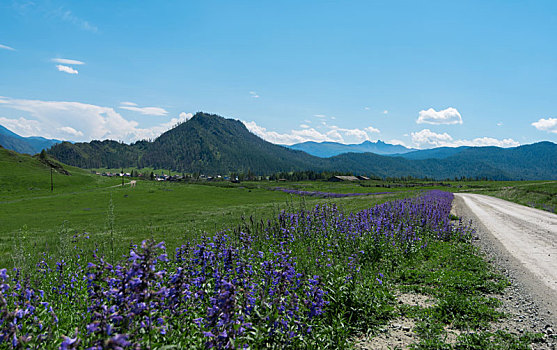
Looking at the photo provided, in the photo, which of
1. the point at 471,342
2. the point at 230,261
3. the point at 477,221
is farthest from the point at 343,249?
the point at 477,221

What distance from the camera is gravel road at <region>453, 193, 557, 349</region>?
23.4 feet

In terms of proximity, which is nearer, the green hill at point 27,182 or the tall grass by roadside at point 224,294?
the tall grass by roadside at point 224,294

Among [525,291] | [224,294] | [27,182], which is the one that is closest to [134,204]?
[27,182]

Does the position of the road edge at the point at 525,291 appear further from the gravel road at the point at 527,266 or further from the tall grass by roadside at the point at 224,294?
the tall grass by roadside at the point at 224,294

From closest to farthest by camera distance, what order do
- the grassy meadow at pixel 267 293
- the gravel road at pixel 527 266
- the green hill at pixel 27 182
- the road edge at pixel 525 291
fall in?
the grassy meadow at pixel 267 293 < the gravel road at pixel 527 266 < the road edge at pixel 525 291 < the green hill at pixel 27 182

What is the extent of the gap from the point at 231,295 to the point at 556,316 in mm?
8537

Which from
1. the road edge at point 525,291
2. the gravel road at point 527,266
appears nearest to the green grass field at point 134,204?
the road edge at point 525,291

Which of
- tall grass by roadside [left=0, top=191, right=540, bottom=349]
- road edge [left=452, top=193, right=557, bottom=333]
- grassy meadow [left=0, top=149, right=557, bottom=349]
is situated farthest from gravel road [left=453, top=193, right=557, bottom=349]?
tall grass by roadside [left=0, top=191, right=540, bottom=349]

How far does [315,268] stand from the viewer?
9.05 meters

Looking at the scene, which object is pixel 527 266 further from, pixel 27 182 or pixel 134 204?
pixel 27 182

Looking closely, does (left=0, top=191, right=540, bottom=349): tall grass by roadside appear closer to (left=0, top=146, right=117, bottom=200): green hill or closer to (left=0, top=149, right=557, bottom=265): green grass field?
(left=0, top=149, right=557, bottom=265): green grass field

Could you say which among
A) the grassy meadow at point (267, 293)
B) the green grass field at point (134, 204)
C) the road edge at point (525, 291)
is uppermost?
the grassy meadow at point (267, 293)

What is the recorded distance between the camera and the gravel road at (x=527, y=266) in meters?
7.14

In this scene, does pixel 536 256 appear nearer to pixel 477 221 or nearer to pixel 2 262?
pixel 477 221
